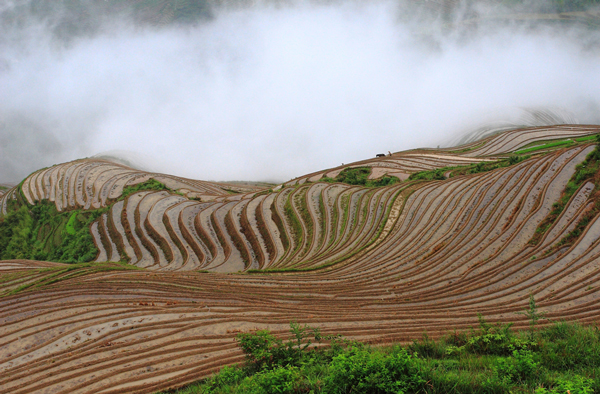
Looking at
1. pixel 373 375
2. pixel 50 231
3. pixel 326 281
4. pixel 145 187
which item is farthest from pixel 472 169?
pixel 50 231

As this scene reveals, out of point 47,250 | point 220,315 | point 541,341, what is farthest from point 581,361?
point 47,250

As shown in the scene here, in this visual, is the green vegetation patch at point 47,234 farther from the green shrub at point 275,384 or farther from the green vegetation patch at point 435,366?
the green shrub at point 275,384

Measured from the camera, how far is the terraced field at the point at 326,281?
795 centimetres

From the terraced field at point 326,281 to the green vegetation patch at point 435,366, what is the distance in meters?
0.84

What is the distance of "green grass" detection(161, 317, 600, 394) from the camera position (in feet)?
16.6

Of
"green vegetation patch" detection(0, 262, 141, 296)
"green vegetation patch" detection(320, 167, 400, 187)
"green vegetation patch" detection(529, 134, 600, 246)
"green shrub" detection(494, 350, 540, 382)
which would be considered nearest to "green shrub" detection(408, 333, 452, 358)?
"green shrub" detection(494, 350, 540, 382)

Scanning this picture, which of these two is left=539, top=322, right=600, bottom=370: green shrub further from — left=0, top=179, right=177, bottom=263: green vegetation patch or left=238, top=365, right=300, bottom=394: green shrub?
left=0, top=179, right=177, bottom=263: green vegetation patch

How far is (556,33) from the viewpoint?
322ft

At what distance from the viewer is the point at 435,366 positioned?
237 inches

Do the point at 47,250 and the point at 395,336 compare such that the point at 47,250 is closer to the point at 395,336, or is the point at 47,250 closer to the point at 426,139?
the point at 395,336

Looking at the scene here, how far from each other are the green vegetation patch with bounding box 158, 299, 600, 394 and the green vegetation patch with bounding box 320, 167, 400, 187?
21104 mm

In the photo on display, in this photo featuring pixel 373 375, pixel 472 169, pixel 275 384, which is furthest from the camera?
pixel 472 169

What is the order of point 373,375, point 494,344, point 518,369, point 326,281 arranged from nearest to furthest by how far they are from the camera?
1. point 373,375
2. point 518,369
3. point 494,344
4. point 326,281

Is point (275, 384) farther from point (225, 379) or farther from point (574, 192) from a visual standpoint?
point (574, 192)
